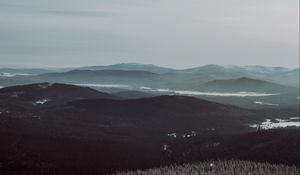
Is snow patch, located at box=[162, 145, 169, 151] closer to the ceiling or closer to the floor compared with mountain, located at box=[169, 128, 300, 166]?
closer to the floor

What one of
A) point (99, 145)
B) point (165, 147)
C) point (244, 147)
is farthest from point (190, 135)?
point (99, 145)

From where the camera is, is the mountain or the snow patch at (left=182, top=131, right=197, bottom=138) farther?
the snow patch at (left=182, top=131, right=197, bottom=138)

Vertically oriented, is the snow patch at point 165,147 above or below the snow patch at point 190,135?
below

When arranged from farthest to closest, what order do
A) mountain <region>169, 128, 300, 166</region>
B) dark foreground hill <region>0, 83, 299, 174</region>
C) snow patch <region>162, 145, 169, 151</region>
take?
snow patch <region>162, 145, 169, 151</region>, mountain <region>169, 128, 300, 166</region>, dark foreground hill <region>0, 83, 299, 174</region>

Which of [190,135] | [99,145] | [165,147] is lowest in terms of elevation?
[165,147]

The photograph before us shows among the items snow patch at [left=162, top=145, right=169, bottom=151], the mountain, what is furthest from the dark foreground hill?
snow patch at [left=162, top=145, right=169, bottom=151]

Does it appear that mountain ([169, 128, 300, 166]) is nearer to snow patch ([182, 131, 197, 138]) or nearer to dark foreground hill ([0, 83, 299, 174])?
dark foreground hill ([0, 83, 299, 174])

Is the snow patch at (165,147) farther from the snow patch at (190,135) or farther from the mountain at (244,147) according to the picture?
the snow patch at (190,135)

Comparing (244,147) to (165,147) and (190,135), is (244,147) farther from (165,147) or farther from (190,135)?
(190,135)

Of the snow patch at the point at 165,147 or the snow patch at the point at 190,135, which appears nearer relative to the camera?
the snow patch at the point at 165,147

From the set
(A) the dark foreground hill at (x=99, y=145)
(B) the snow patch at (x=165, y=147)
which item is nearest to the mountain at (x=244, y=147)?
(A) the dark foreground hill at (x=99, y=145)

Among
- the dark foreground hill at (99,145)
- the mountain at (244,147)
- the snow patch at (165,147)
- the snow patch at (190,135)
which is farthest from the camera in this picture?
the snow patch at (190,135)

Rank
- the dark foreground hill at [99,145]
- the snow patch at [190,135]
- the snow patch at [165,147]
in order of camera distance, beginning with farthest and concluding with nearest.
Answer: the snow patch at [190,135]
the snow patch at [165,147]
the dark foreground hill at [99,145]

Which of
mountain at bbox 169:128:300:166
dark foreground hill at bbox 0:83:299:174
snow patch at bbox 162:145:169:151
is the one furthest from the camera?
snow patch at bbox 162:145:169:151
